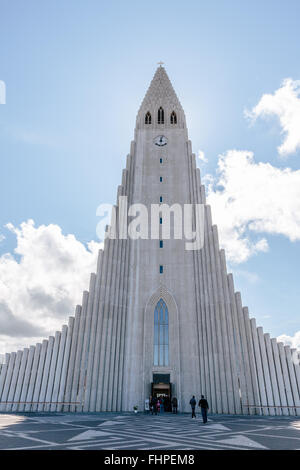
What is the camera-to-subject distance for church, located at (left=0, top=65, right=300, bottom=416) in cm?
2683

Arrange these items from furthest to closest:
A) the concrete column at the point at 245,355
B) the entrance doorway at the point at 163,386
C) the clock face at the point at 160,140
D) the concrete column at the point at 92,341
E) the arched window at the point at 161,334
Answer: the clock face at the point at 160,140, the arched window at the point at 161,334, the entrance doorway at the point at 163,386, the concrete column at the point at 92,341, the concrete column at the point at 245,355

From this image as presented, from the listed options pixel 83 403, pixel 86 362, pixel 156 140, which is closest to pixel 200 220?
pixel 156 140

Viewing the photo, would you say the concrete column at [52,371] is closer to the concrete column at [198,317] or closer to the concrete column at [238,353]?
the concrete column at [198,317]

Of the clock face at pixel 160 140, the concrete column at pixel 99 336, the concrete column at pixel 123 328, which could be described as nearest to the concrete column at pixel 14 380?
the concrete column at pixel 99 336

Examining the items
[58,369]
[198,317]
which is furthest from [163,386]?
[58,369]

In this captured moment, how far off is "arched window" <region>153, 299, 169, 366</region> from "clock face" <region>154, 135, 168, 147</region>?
21.1m

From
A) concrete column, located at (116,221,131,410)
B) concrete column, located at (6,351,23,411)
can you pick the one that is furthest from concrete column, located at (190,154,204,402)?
concrete column, located at (6,351,23,411)

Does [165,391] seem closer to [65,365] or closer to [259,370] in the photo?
[259,370]

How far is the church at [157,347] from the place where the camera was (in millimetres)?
26828

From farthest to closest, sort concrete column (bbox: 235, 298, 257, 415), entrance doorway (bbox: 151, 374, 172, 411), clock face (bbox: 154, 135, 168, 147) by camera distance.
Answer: clock face (bbox: 154, 135, 168, 147) < entrance doorway (bbox: 151, 374, 172, 411) < concrete column (bbox: 235, 298, 257, 415)

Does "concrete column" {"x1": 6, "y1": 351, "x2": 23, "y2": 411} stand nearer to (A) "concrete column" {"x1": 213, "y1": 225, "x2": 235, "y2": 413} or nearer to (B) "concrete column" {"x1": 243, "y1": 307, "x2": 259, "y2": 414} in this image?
(A) "concrete column" {"x1": 213, "y1": 225, "x2": 235, "y2": 413}

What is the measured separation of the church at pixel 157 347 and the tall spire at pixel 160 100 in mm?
17161

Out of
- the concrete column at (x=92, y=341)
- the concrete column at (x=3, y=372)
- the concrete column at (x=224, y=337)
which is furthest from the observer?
the concrete column at (x=3, y=372)

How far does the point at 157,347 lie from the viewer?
29750mm
